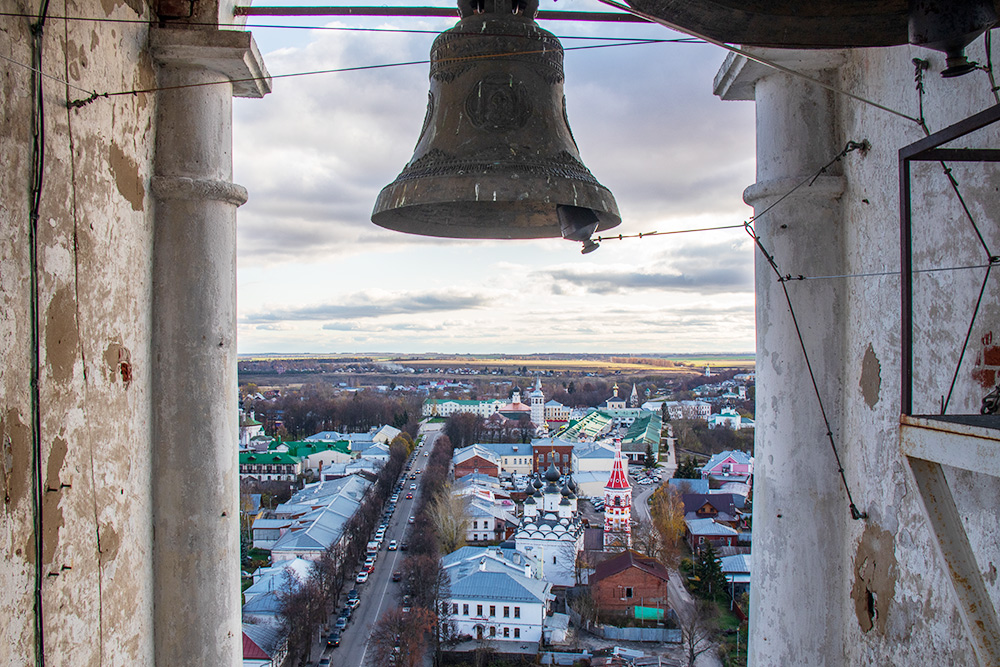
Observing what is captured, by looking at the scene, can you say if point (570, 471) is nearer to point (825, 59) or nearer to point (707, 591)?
point (707, 591)

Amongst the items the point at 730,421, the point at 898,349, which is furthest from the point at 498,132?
the point at 730,421

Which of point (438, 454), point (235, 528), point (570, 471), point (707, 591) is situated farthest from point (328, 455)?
point (235, 528)

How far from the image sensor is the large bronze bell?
2.22 metres

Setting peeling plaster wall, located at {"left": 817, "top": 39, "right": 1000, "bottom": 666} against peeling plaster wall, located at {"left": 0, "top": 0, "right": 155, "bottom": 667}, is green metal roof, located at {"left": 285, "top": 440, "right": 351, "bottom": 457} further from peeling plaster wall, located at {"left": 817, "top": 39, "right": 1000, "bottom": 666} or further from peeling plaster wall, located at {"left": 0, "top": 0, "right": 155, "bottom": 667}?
peeling plaster wall, located at {"left": 817, "top": 39, "right": 1000, "bottom": 666}

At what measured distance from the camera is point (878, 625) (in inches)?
80.7

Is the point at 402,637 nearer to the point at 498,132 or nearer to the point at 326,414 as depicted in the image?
the point at 498,132

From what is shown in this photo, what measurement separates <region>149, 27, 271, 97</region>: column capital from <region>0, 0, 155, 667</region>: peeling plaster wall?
7cm

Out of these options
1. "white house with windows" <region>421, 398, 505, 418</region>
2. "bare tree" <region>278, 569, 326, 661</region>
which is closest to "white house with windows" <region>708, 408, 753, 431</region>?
"white house with windows" <region>421, 398, 505, 418</region>

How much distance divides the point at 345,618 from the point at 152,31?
22500 mm

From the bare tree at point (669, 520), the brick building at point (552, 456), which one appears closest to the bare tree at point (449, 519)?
the bare tree at point (669, 520)

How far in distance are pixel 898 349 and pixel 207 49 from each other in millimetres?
2126

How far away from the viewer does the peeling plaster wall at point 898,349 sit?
1.65 m

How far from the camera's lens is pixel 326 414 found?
5797cm

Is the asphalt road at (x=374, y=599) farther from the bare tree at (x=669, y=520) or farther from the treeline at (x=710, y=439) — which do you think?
the treeline at (x=710, y=439)
